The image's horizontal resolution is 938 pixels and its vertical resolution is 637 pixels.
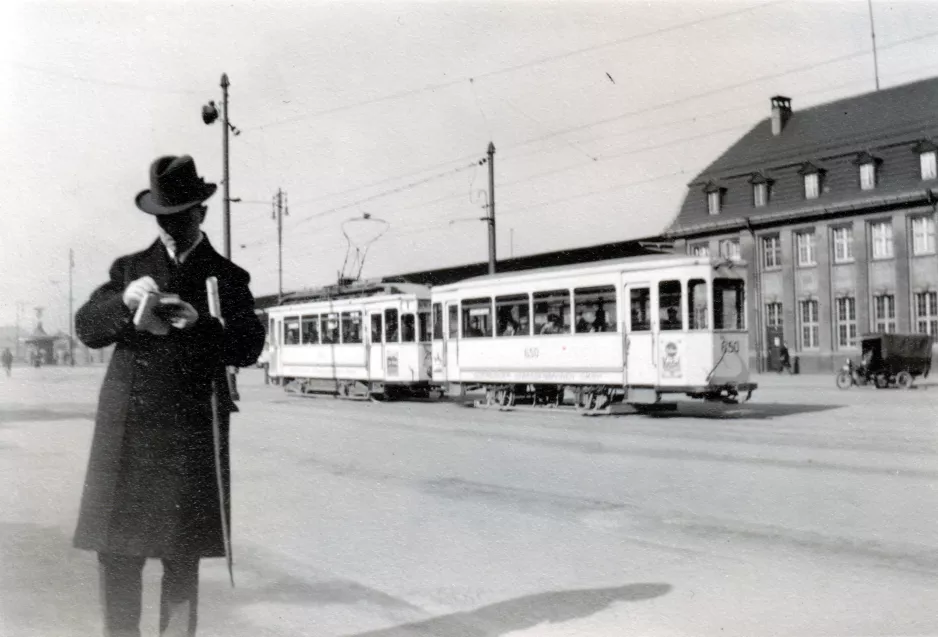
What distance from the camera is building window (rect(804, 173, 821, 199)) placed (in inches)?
1706

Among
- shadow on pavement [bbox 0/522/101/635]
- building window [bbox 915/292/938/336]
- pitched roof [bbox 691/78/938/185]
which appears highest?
pitched roof [bbox 691/78/938/185]

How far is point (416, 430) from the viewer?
16.3 metres

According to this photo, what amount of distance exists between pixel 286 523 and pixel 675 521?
3.30 meters

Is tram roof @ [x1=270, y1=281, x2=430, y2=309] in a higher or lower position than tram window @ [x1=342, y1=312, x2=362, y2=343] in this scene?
higher

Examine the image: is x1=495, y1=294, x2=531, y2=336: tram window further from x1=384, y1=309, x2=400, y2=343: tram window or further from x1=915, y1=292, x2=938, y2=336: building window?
x1=915, y1=292, x2=938, y2=336: building window

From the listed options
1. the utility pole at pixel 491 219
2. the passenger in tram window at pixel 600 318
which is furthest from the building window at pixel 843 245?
the passenger in tram window at pixel 600 318

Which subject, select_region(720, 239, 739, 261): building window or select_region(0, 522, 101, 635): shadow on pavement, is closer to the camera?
select_region(0, 522, 101, 635): shadow on pavement

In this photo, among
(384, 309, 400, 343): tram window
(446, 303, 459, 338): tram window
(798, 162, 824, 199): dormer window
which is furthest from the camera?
(798, 162, 824, 199): dormer window

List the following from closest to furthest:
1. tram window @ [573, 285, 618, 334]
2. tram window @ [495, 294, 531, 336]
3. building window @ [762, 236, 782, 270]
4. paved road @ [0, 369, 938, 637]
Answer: paved road @ [0, 369, 938, 637], tram window @ [573, 285, 618, 334], tram window @ [495, 294, 531, 336], building window @ [762, 236, 782, 270]

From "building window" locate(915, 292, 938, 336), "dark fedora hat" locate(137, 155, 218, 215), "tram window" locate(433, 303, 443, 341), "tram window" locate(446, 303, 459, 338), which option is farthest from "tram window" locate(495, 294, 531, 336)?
"building window" locate(915, 292, 938, 336)

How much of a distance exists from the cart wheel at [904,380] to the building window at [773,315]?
16260mm

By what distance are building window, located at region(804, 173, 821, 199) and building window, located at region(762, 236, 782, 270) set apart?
253 centimetres

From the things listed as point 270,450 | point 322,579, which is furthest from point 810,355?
point 322,579

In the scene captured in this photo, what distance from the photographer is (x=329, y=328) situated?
28.6 metres
